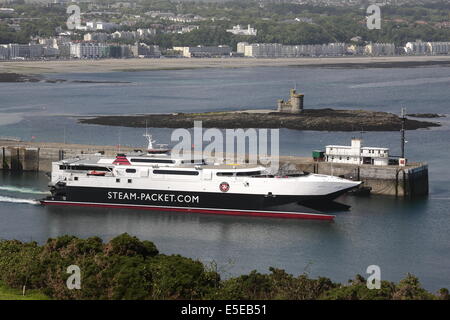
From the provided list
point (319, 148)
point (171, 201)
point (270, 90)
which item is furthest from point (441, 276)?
point (270, 90)

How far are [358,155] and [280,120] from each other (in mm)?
30415

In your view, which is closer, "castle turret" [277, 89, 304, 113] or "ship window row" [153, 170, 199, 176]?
"ship window row" [153, 170, 199, 176]

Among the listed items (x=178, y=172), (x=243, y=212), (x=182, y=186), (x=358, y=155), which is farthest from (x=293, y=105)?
(x=243, y=212)

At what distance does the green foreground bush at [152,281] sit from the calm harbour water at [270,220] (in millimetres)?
7341

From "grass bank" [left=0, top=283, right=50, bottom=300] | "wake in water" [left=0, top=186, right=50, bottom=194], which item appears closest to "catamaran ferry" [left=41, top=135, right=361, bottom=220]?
"wake in water" [left=0, top=186, right=50, bottom=194]

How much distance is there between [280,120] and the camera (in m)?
89.9

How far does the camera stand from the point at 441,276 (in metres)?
40.1

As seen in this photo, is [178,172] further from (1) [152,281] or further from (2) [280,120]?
(2) [280,120]

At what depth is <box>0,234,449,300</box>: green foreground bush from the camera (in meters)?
30.5

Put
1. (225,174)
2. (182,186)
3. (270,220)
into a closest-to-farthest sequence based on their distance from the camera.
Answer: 1. (270,220)
2. (225,174)
3. (182,186)

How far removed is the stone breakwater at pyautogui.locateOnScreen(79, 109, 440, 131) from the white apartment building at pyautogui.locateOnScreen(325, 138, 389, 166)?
82.8ft

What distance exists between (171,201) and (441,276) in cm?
1902

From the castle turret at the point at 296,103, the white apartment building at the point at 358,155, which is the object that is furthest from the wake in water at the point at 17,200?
the castle turret at the point at 296,103

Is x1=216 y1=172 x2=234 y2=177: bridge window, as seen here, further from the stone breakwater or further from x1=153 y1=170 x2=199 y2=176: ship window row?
the stone breakwater
